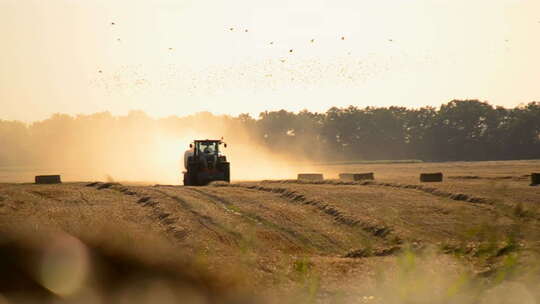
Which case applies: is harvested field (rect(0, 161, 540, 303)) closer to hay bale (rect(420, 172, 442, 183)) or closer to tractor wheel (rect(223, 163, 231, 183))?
tractor wheel (rect(223, 163, 231, 183))

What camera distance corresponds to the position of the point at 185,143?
250 feet

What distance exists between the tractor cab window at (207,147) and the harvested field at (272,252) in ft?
47.5

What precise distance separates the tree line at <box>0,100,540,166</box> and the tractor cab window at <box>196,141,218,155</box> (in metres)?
61.8

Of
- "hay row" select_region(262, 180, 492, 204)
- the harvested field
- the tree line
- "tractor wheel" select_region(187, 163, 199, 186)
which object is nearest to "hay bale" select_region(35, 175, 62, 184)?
"tractor wheel" select_region(187, 163, 199, 186)

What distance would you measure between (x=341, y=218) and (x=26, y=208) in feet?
33.4

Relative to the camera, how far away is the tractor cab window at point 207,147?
4288 cm

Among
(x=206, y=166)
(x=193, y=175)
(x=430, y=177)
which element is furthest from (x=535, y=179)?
(x=193, y=175)

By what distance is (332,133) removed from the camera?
146 meters

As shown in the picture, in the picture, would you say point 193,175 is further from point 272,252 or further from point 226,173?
point 272,252

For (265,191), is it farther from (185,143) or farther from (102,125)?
(102,125)

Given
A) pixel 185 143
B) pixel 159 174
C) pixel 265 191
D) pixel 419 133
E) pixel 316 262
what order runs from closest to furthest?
1. pixel 316 262
2. pixel 265 191
3. pixel 159 174
4. pixel 185 143
5. pixel 419 133

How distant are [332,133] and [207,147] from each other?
10420 cm

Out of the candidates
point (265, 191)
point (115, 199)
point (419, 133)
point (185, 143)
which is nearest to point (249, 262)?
point (115, 199)

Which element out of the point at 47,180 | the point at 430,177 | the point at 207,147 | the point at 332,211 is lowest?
the point at 332,211
